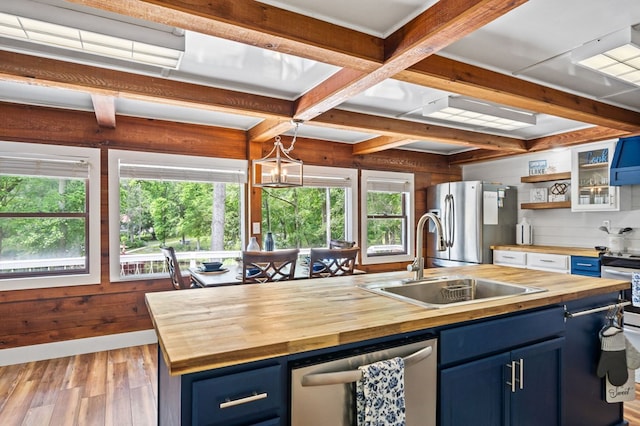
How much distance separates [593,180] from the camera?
447cm

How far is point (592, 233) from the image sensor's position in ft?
15.3

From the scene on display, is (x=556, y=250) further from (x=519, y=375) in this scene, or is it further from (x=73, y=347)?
(x=73, y=347)

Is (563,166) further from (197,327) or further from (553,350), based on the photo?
(197,327)

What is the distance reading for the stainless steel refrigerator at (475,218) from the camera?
16.9 ft

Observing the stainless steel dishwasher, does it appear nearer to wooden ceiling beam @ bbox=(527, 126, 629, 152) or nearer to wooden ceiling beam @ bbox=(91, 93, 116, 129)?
wooden ceiling beam @ bbox=(91, 93, 116, 129)

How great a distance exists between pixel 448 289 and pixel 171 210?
320cm

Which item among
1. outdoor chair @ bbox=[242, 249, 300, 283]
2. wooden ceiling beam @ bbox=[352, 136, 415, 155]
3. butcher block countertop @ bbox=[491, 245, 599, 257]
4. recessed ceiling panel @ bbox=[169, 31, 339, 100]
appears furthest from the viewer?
wooden ceiling beam @ bbox=[352, 136, 415, 155]

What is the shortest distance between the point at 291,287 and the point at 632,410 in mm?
2568

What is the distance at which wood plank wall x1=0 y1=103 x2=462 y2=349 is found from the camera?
136 inches

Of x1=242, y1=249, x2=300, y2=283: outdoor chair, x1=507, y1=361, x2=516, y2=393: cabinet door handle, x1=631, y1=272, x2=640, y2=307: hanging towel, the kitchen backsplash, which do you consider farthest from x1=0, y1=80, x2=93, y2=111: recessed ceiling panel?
the kitchen backsplash

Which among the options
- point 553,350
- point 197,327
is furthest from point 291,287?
point 553,350

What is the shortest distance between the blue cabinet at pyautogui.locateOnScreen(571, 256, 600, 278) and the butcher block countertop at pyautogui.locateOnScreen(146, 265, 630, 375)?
2.07 meters

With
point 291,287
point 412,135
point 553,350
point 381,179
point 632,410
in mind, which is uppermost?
point 412,135

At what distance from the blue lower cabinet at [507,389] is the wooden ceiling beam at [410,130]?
249 centimetres
